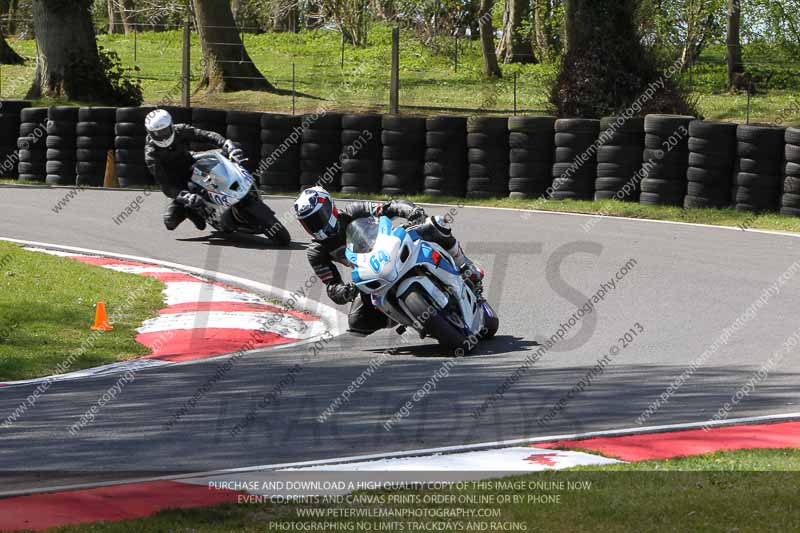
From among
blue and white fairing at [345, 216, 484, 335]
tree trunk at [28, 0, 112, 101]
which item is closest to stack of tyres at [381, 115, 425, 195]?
tree trunk at [28, 0, 112, 101]

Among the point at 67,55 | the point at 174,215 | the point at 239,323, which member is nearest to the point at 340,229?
the point at 239,323

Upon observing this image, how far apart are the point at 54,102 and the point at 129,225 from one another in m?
8.90

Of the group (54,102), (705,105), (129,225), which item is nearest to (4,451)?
(129,225)

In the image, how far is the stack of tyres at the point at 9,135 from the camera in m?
21.0

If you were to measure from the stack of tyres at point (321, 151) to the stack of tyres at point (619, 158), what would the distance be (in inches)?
179

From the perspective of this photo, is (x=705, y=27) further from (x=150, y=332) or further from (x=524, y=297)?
(x=150, y=332)

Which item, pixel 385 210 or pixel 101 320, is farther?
pixel 101 320

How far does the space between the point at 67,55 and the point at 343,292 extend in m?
17.4

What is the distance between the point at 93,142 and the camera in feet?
68.0

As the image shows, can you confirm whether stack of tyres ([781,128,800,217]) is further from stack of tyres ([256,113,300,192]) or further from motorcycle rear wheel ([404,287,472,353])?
motorcycle rear wheel ([404,287,472,353])

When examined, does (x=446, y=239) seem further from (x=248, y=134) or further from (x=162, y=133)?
(x=248, y=134)

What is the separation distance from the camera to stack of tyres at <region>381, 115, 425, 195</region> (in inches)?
759

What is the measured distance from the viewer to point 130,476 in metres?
6.40

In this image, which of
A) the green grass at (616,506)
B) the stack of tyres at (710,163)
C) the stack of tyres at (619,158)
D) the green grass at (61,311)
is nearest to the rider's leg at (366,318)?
the green grass at (61,311)
